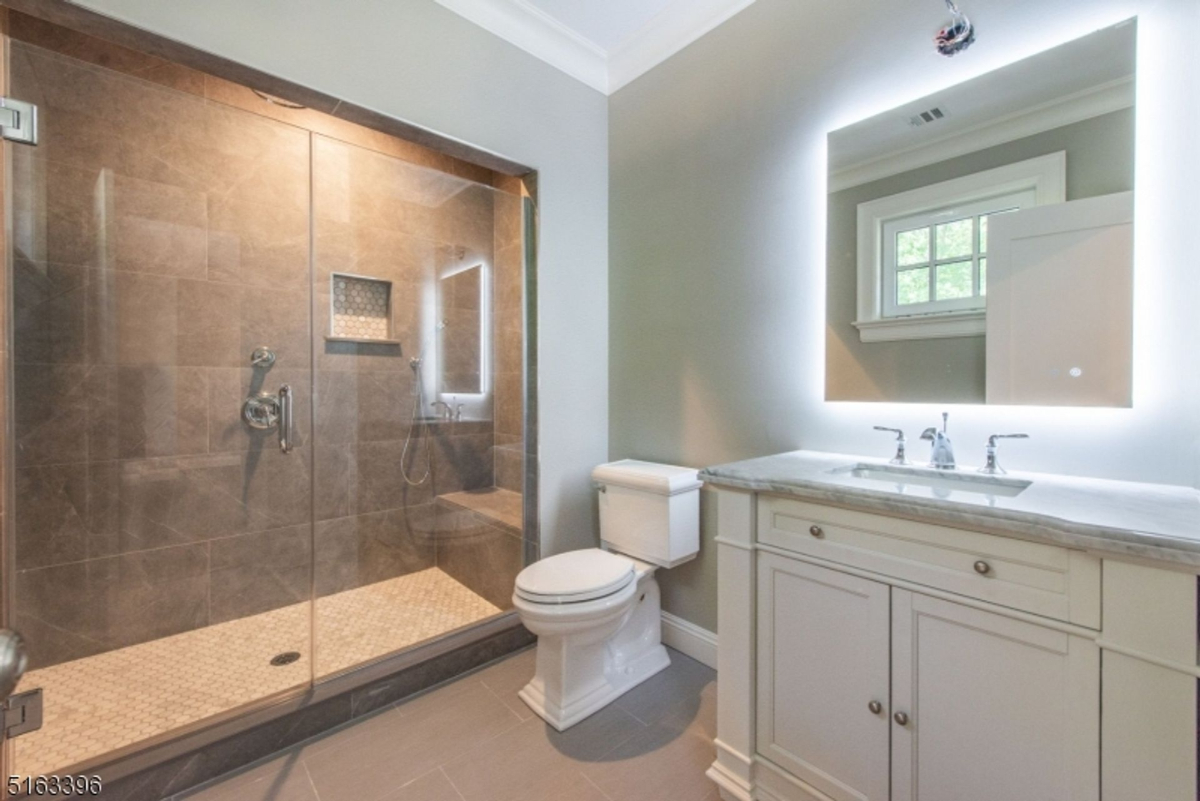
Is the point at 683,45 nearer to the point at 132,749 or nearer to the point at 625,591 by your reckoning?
the point at 625,591

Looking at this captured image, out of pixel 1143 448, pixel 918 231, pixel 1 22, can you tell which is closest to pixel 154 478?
pixel 1 22

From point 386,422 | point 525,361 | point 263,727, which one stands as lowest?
point 263,727

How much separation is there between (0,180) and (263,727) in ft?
6.04

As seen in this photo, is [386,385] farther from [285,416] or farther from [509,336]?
[509,336]

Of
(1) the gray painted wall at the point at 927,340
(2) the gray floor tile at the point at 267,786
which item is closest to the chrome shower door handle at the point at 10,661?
(2) the gray floor tile at the point at 267,786

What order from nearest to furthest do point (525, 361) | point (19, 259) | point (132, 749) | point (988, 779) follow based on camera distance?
point (988, 779), point (132, 749), point (19, 259), point (525, 361)

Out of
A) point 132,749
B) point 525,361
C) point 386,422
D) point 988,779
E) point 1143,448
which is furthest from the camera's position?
point 386,422

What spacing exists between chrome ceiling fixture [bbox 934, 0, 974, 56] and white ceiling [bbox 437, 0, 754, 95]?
0.83 m

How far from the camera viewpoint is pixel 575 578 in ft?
5.63

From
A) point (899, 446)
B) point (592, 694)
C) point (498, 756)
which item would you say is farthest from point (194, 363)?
point (899, 446)

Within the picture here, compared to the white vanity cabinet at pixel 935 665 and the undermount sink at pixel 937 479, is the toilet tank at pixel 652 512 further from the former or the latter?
the undermount sink at pixel 937 479

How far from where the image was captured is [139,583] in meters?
2.08

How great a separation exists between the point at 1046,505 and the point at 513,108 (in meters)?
2.29

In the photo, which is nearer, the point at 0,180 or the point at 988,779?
the point at 988,779
